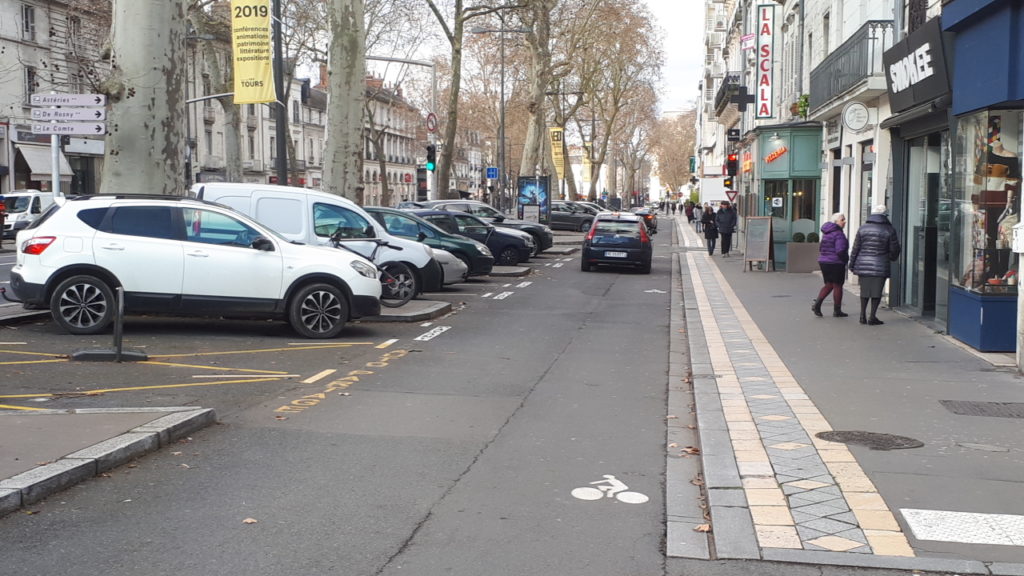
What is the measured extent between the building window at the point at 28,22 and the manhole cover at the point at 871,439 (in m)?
48.5

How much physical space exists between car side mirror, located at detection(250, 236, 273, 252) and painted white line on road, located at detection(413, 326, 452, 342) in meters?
2.14

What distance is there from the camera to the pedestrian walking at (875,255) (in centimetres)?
1493

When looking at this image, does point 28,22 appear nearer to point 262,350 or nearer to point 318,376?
point 262,350

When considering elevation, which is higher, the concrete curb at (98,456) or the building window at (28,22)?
the building window at (28,22)

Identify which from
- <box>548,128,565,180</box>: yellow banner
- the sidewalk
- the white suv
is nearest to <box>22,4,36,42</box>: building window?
<box>548,128,565,180</box>: yellow banner

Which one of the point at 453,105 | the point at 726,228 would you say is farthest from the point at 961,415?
→ the point at 453,105

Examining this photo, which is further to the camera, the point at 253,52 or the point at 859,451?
the point at 253,52

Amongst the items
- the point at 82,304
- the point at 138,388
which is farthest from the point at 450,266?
the point at 138,388

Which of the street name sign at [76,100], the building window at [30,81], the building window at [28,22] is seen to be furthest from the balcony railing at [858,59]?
the building window at [30,81]

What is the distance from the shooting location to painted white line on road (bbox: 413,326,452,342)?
44.8 feet

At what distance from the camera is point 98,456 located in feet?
21.1

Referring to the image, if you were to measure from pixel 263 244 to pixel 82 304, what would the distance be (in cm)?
215

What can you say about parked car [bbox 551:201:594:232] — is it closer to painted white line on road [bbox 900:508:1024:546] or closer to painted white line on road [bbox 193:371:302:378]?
painted white line on road [bbox 193:371:302:378]

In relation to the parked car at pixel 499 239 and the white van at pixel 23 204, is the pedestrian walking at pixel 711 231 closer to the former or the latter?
the parked car at pixel 499 239
